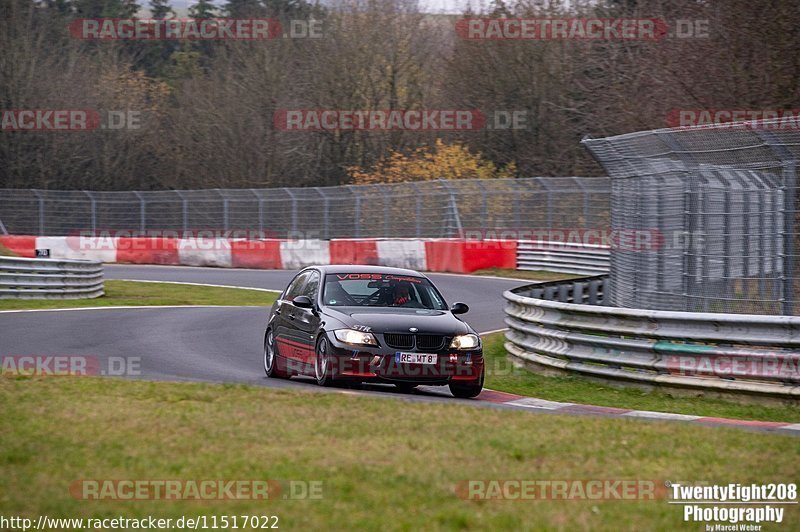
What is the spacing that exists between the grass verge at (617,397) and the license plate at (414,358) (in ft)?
4.62

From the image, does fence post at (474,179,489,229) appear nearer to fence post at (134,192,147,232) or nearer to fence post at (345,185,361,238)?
fence post at (345,185,361,238)

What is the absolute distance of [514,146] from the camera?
48219 millimetres

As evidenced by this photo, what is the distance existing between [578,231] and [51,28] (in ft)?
121

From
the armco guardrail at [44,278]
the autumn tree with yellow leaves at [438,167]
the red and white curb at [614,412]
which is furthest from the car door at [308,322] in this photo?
the autumn tree with yellow leaves at [438,167]

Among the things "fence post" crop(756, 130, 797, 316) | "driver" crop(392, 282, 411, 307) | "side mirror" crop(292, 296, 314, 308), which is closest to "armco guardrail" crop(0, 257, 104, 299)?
"side mirror" crop(292, 296, 314, 308)

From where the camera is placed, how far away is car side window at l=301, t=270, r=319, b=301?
12920 millimetres

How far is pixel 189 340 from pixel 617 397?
23.5ft

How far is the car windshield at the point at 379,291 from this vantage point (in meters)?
12.6

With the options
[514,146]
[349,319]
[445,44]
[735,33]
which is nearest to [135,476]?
[349,319]

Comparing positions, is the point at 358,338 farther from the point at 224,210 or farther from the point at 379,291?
the point at 224,210

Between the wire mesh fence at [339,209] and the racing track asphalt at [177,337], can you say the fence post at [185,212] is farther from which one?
the racing track asphalt at [177,337]

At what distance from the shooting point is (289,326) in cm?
1297

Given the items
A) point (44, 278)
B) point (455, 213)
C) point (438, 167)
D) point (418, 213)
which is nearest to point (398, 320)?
point (44, 278)

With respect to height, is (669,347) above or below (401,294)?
below
